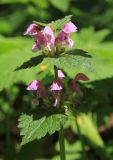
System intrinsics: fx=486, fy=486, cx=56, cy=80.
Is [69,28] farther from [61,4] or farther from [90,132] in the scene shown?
[61,4]

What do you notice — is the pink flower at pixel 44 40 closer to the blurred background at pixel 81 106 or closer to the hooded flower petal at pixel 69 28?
the hooded flower petal at pixel 69 28

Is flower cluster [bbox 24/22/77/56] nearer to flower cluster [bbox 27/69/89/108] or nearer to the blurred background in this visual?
flower cluster [bbox 27/69/89/108]

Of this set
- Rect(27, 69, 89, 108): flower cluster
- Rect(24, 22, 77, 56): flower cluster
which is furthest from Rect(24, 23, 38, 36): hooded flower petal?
Rect(27, 69, 89, 108): flower cluster

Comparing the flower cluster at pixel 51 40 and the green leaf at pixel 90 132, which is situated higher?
the green leaf at pixel 90 132

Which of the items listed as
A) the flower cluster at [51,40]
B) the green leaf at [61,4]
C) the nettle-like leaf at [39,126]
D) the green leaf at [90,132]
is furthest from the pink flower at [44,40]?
the green leaf at [61,4]

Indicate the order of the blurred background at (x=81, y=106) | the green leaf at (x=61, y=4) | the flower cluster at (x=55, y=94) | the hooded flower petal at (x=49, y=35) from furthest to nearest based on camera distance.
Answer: the green leaf at (x=61, y=4) → the blurred background at (x=81, y=106) → the flower cluster at (x=55, y=94) → the hooded flower petal at (x=49, y=35)

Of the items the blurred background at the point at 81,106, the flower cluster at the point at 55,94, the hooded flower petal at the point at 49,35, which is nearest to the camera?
the hooded flower petal at the point at 49,35
